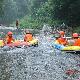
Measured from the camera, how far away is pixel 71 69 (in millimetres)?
22969

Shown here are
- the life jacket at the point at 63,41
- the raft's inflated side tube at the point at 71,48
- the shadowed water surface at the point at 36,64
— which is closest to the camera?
the shadowed water surface at the point at 36,64

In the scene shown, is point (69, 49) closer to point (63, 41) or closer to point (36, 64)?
point (63, 41)

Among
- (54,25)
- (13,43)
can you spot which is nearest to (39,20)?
(54,25)

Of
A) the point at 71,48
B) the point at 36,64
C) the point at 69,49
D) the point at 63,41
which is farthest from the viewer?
the point at 63,41

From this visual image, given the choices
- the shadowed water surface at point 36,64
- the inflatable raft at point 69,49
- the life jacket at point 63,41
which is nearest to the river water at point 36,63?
the shadowed water surface at point 36,64

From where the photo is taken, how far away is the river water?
2100 cm

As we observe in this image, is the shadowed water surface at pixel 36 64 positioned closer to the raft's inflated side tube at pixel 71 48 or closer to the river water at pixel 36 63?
the river water at pixel 36 63

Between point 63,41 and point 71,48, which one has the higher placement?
point 71,48

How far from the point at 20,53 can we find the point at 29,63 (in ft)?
16.6

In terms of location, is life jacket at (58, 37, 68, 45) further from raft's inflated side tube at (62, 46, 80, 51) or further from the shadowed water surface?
raft's inflated side tube at (62, 46, 80, 51)

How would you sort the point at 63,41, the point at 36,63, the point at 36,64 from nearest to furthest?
1. the point at 36,64
2. the point at 36,63
3. the point at 63,41

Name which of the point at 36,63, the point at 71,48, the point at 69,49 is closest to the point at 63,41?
the point at 69,49

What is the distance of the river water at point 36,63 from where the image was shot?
21002 millimetres

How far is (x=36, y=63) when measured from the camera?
25438 mm
